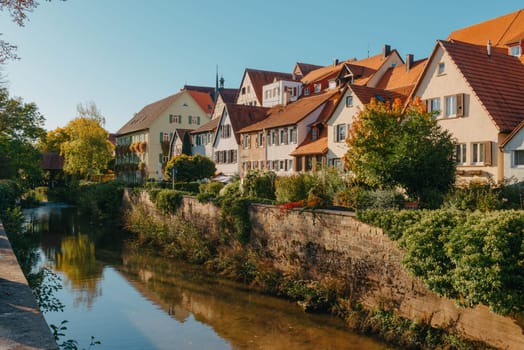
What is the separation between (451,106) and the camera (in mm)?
28047

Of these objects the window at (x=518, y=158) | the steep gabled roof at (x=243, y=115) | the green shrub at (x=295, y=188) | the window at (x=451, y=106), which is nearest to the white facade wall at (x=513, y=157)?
the window at (x=518, y=158)

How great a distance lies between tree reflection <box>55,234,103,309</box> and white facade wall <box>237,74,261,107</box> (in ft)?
114

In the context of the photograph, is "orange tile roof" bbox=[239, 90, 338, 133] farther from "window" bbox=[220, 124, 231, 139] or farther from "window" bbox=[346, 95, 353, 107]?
"window" bbox=[346, 95, 353, 107]

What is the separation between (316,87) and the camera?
55219 mm

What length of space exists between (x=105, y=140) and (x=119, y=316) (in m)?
54.6

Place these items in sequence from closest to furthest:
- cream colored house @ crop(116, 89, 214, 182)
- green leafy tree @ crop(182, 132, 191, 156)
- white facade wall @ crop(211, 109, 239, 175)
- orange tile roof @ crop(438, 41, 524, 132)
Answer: orange tile roof @ crop(438, 41, 524, 132), white facade wall @ crop(211, 109, 239, 175), green leafy tree @ crop(182, 132, 191, 156), cream colored house @ crop(116, 89, 214, 182)

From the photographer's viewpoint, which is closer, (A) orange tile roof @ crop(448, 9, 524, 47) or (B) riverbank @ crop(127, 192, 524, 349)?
(B) riverbank @ crop(127, 192, 524, 349)

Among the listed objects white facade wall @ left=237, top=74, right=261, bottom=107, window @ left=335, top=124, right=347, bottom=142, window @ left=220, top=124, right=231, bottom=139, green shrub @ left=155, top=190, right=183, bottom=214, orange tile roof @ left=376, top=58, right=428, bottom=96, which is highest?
white facade wall @ left=237, top=74, right=261, bottom=107

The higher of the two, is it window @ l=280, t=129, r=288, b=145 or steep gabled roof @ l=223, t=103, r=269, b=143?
steep gabled roof @ l=223, t=103, r=269, b=143

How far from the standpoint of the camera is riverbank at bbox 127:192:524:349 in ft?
39.3

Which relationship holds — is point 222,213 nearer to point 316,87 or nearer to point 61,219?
point 61,219

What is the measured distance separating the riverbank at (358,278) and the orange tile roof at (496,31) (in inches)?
1118

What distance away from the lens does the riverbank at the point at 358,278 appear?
11969 mm

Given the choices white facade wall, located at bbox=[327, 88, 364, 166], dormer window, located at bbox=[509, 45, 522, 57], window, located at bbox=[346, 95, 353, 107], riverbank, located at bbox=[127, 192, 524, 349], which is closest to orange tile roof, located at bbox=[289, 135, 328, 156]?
white facade wall, located at bbox=[327, 88, 364, 166]
